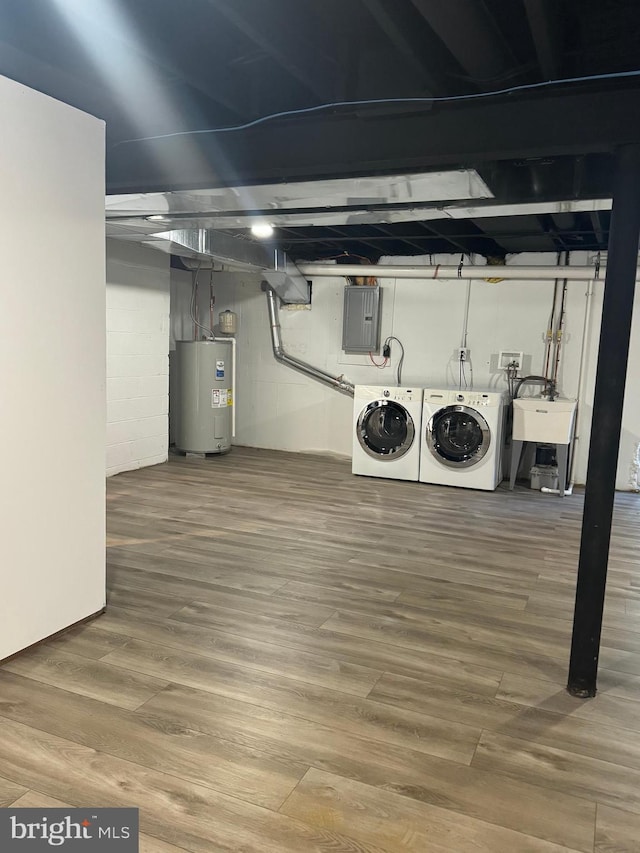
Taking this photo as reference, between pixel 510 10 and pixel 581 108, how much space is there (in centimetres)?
42

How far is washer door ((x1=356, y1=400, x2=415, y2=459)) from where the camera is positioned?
234 inches

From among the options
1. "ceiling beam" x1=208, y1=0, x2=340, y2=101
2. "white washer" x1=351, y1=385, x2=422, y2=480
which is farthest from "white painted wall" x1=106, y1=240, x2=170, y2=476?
"ceiling beam" x1=208, y1=0, x2=340, y2=101

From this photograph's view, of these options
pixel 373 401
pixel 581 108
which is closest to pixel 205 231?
pixel 373 401

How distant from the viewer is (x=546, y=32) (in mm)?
2084

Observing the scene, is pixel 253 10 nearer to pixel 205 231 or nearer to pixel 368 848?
pixel 368 848

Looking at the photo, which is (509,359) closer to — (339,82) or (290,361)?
(290,361)

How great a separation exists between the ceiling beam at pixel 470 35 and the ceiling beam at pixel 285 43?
0.54 meters

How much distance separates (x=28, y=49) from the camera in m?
2.65

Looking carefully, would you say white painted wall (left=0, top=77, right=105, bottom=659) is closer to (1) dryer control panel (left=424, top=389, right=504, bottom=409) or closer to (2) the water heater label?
(1) dryer control panel (left=424, top=389, right=504, bottom=409)

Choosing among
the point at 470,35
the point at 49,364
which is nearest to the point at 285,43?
the point at 470,35

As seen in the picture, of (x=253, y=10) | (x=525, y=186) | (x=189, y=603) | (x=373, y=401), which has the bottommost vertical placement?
(x=189, y=603)

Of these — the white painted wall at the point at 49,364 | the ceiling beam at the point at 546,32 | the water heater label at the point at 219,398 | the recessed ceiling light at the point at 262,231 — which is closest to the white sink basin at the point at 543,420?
the recessed ceiling light at the point at 262,231

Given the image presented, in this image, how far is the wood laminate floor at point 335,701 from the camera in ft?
5.84

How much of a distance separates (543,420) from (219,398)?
3239mm
